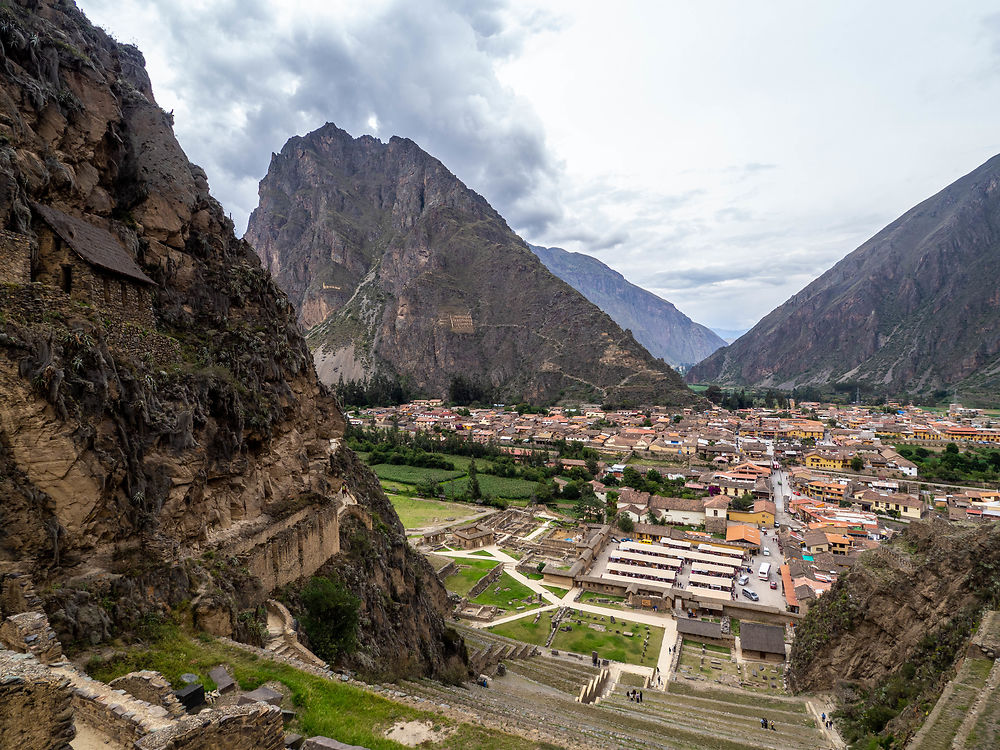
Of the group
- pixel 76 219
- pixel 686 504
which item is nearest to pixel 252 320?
pixel 76 219

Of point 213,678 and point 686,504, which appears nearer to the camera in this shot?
point 213,678

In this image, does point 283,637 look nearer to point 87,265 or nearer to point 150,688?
point 150,688

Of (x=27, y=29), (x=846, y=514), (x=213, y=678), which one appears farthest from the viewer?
(x=846, y=514)

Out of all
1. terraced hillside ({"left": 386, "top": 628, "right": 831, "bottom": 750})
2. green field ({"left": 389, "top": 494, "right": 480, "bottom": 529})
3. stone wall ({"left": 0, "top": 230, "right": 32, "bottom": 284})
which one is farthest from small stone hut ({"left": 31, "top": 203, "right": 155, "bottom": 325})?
green field ({"left": 389, "top": 494, "right": 480, "bottom": 529})

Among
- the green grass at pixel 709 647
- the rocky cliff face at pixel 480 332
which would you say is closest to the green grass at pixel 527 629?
the green grass at pixel 709 647

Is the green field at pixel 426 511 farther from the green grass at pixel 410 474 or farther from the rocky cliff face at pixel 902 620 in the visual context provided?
the rocky cliff face at pixel 902 620

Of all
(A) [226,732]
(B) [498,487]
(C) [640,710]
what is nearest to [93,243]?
(A) [226,732]

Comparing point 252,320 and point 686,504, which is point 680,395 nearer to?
point 686,504
